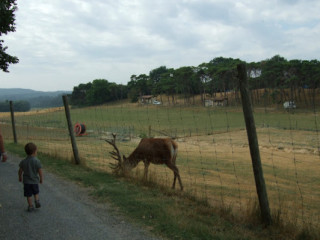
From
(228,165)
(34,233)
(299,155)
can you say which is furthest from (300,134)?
(34,233)

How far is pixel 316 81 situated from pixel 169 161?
1950 inches

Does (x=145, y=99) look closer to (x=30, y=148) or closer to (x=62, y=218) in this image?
(x=30, y=148)

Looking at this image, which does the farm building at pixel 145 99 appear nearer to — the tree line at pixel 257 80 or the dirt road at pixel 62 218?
the dirt road at pixel 62 218

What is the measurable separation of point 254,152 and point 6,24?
13.6 metres

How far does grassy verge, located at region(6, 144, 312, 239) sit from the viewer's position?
4758 mm

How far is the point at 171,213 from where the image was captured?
5562mm

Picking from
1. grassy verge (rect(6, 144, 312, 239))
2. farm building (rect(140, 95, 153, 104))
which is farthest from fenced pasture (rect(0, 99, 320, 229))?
farm building (rect(140, 95, 153, 104))

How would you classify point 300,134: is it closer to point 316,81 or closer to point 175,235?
point 316,81

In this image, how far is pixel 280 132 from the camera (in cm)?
3725

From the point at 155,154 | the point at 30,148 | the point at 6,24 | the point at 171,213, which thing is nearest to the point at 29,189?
the point at 30,148

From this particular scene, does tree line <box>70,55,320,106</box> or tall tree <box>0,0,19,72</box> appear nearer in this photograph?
tall tree <box>0,0,19,72</box>

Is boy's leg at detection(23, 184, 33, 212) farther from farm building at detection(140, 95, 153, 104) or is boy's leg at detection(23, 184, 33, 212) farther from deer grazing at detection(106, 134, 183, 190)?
farm building at detection(140, 95, 153, 104)

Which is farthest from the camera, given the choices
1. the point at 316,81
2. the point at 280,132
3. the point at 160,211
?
the point at 316,81

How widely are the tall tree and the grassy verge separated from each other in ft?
31.9
